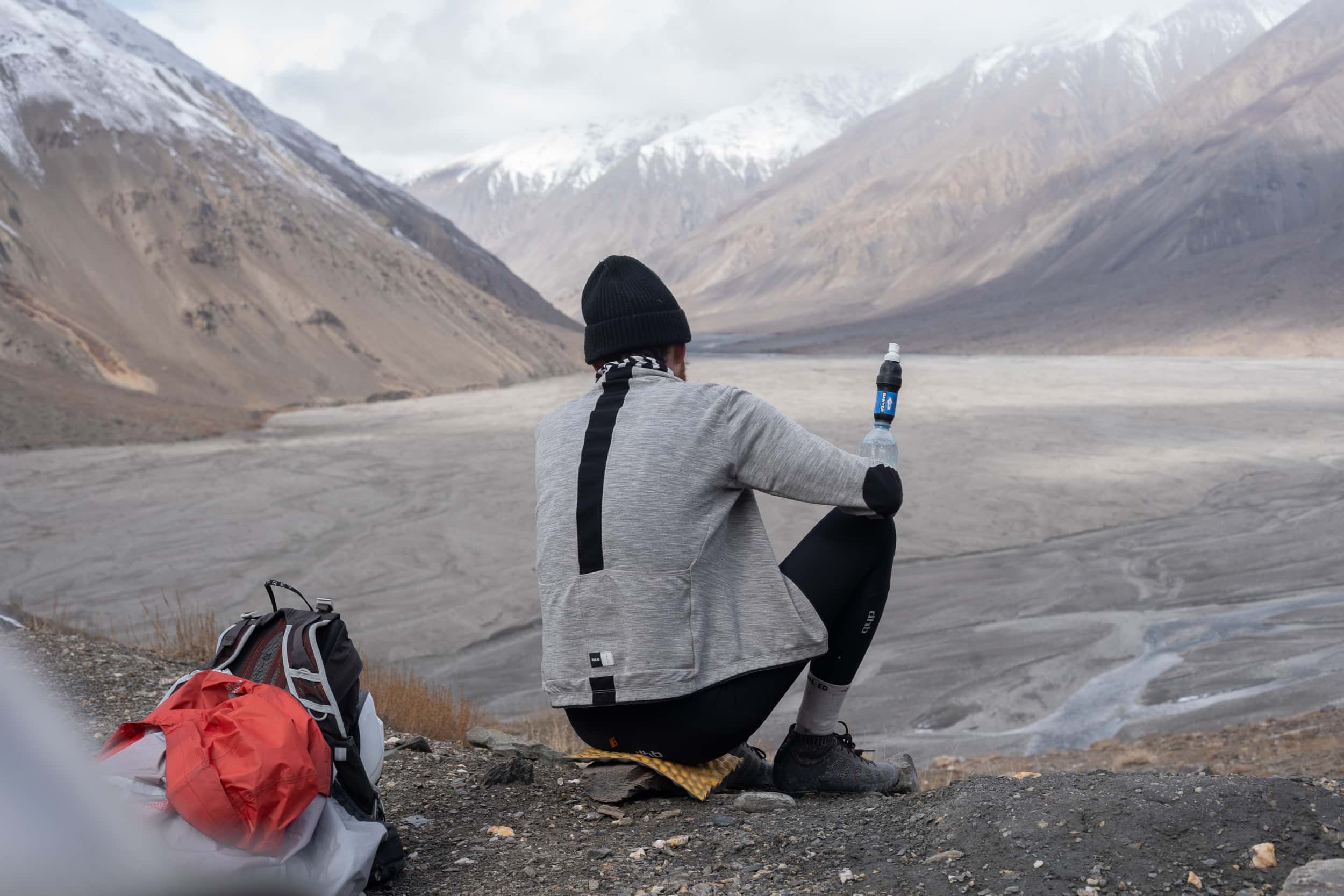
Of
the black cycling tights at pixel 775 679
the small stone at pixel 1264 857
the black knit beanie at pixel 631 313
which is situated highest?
the black knit beanie at pixel 631 313

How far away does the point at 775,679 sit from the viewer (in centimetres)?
264

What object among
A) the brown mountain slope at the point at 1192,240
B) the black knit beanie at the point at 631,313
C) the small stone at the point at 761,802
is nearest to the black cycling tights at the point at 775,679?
the small stone at the point at 761,802

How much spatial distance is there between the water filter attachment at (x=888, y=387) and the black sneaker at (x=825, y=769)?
83cm

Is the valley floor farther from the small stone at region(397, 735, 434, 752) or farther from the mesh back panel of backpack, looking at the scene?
the mesh back panel of backpack

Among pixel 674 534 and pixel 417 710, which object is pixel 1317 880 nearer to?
pixel 674 534

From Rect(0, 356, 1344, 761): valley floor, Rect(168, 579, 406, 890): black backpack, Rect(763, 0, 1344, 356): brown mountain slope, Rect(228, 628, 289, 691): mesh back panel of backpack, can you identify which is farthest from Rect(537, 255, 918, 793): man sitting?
Rect(763, 0, 1344, 356): brown mountain slope

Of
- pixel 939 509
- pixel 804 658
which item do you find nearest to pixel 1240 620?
pixel 939 509

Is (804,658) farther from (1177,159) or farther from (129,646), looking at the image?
(1177,159)

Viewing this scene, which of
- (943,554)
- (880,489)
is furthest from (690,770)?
(943,554)

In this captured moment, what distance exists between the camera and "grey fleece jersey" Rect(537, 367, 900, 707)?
2477 mm

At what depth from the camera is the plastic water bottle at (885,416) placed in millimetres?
2596

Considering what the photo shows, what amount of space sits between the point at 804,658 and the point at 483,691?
6.17 metres

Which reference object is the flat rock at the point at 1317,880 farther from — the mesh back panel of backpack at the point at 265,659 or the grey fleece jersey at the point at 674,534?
the mesh back panel of backpack at the point at 265,659

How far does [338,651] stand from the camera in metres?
2.40
